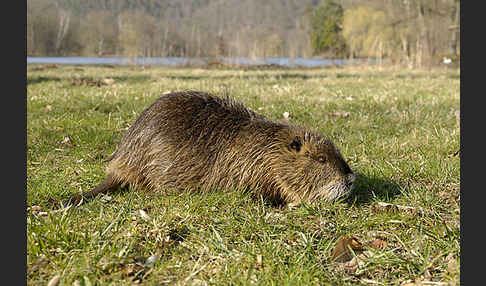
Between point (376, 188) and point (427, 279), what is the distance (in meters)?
1.36

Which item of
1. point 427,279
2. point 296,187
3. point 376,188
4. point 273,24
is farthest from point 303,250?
point 273,24

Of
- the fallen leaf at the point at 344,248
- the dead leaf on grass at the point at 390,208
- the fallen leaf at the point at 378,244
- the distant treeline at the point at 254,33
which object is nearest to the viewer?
the fallen leaf at the point at 344,248

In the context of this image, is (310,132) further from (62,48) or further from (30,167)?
(62,48)

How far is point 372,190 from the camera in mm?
3109

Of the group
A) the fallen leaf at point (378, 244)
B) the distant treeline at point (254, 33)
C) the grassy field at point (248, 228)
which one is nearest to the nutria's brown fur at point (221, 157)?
the grassy field at point (248, 228)

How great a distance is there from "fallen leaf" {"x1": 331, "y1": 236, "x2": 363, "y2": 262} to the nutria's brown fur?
0.66m

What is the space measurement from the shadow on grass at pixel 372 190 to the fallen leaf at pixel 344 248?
647 mm

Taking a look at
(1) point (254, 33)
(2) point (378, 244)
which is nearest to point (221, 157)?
(2) point (378, 244)

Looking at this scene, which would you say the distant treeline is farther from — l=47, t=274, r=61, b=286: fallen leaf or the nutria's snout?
l=47, t=274, r=61, b=286: fallen leaf

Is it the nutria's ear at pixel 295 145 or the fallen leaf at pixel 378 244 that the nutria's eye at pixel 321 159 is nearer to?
the nutria's ear at pixel 295 145

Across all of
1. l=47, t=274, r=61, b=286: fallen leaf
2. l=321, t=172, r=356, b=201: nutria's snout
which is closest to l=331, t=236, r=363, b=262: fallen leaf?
l=321, t=172, r=356, b=201: nutria's snout

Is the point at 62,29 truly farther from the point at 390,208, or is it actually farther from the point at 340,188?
the point at 390,208

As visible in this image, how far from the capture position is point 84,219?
2451 millimetres

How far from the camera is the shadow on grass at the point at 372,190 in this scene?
9.67 feet
